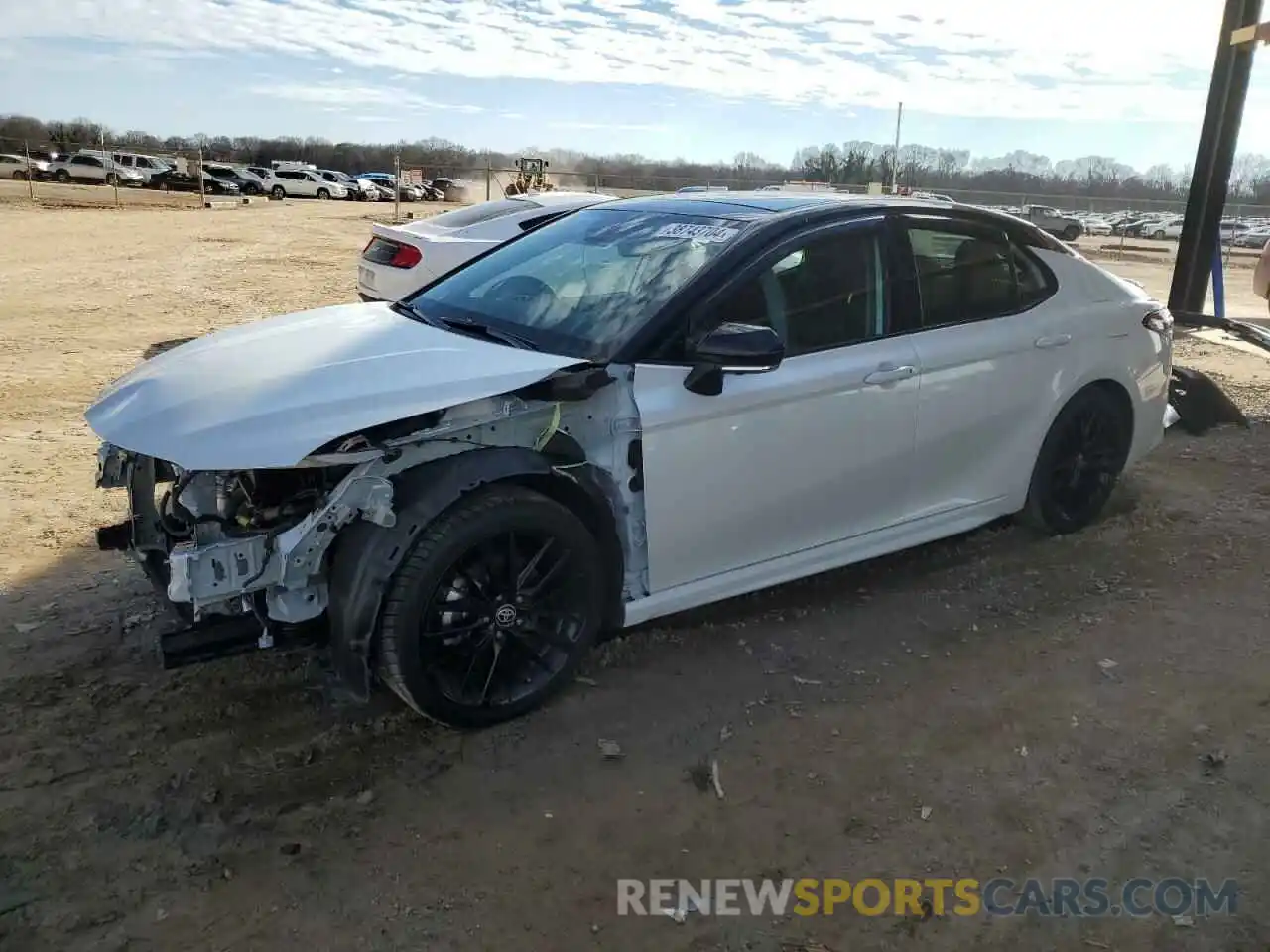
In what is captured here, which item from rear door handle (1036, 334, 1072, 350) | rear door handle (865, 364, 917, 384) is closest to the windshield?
rear door handle (865, 364, 917, 384)

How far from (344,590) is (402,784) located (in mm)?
628

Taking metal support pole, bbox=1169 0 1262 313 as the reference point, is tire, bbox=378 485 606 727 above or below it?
below

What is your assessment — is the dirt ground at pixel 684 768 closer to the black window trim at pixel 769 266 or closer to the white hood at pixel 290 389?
the white hood at pixel 290 389

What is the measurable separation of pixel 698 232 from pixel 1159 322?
2708 millimetres

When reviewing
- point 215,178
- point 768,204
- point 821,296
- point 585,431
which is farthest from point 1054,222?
point 585,431

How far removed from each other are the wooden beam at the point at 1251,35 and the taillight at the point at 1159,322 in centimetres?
645

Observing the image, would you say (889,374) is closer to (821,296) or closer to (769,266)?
(821,296)

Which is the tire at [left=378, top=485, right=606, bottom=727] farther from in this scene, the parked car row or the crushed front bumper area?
the parked car row

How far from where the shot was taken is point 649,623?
13.7ft

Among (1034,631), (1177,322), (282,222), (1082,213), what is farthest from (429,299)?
(1082,213)

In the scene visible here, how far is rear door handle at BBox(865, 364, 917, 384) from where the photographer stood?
12.9 feet

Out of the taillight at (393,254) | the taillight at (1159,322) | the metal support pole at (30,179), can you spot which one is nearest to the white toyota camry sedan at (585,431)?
the taillight at (1159,322)

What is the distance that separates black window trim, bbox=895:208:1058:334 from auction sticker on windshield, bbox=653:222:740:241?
0.81 meters

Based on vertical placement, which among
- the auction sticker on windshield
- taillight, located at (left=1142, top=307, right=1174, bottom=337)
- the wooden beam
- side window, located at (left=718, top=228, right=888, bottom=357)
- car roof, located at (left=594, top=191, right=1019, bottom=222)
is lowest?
taillight, located at (left=1142, top=307, right=1174, bottom=337)
